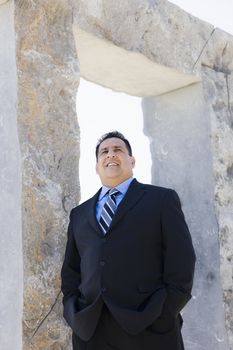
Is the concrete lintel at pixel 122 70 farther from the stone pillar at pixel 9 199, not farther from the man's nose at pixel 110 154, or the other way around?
the man's nose at pixel 110 154

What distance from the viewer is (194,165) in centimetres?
452

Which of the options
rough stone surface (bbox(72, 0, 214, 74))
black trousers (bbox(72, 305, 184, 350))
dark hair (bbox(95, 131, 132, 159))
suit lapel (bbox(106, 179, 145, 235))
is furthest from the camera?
rough stone surface (bbox(72, 0, 214, 74))

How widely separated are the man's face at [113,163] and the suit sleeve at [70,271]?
0.31m

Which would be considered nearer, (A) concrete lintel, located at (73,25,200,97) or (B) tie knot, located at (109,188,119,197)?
(B) tie knot, located at (109,188,119,197)

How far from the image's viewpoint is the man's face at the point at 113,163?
322 centimetres

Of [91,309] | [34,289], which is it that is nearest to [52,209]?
[34,289]

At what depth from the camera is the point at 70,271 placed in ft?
10.4

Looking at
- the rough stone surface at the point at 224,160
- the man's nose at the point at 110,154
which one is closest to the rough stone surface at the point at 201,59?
the rough stone surface at the point at 224,160

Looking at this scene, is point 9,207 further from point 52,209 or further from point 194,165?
point 194,165

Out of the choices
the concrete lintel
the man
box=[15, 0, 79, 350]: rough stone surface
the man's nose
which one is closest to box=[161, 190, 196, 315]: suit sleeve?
the man

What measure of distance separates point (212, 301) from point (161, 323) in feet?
4.93

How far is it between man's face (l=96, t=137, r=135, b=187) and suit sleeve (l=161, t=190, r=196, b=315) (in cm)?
31

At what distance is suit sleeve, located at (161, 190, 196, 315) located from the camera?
113 inches

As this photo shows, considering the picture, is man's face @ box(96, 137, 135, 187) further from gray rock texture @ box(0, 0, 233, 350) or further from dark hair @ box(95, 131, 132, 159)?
gray rock texture @ box(0, 0, 233, 350)
